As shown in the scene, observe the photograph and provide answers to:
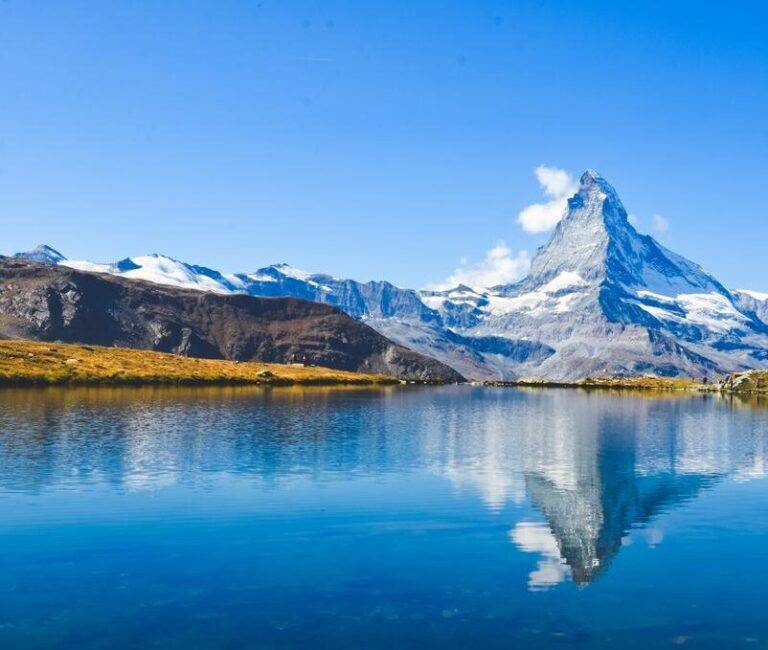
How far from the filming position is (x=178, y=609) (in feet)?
101

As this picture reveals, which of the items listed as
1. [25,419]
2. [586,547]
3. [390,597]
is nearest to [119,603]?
[390,597]

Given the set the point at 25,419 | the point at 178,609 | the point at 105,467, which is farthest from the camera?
the point at 25,419

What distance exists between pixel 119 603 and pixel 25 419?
237 ft

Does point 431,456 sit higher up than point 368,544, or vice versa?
point 431,456

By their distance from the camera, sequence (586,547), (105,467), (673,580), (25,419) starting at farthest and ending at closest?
(25,419), (105,467), (586,547), (673,580)

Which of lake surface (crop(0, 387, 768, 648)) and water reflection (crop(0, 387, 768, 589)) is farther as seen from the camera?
water reflection (crop(0, 387, 768, 589))

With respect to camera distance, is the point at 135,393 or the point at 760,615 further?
the point at 135,393

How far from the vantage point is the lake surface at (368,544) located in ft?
96.8

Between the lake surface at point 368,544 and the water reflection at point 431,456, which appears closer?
the lake surface at point 368,544

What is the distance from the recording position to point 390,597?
108 feet

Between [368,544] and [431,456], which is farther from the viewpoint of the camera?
[431,456]

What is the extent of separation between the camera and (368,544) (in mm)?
42125

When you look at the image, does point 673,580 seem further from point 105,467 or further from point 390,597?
point 105,467

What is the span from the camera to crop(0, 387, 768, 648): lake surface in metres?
29.5
